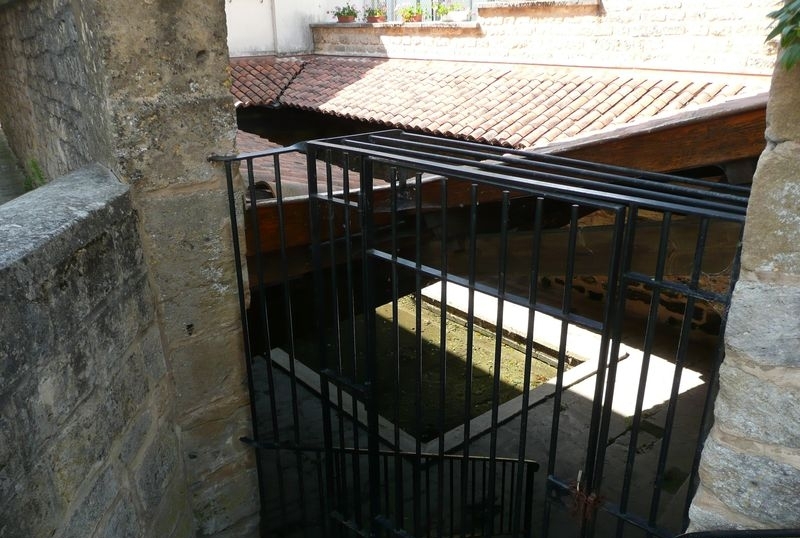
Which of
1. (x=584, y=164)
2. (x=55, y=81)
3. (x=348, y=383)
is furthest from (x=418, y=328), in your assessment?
(x=55, y=81)

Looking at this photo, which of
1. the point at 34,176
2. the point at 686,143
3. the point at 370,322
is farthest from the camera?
the point at 34,176

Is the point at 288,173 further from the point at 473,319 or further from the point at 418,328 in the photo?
the point at 418,328

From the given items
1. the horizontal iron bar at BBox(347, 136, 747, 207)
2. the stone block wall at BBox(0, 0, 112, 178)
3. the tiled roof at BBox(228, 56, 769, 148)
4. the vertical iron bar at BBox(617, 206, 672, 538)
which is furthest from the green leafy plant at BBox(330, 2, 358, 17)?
the vertical iron bar at BBox(617, 206, 672, 538)

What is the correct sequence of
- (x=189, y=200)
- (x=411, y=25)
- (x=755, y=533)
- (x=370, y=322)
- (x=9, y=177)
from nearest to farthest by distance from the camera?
(x=755, y=533) < (x=189, y=200) < (x=370, y=322) < (x=9, y=177) < (x=411, y=25)

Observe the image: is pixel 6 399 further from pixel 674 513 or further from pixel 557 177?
pixel 674 513

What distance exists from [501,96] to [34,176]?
5094 mm

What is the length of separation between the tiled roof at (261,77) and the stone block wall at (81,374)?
781 cm

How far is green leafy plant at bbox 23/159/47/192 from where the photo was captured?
3674mm

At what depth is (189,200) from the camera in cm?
230

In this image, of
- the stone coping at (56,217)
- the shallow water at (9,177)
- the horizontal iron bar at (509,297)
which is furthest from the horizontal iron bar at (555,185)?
the shallow water at (9,177)

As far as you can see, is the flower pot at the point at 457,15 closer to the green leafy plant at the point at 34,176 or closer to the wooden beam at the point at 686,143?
the wooden beam at the point at 686,143

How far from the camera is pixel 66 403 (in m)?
1.68

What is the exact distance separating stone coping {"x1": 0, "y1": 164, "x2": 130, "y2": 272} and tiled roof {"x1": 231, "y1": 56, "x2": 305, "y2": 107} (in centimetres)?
772

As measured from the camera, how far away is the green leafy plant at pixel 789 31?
107 centimetres
